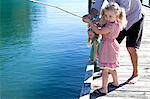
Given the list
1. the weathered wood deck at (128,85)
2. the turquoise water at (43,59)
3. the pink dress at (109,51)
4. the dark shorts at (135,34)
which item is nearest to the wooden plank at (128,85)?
the weathered wood deck at (128,85)

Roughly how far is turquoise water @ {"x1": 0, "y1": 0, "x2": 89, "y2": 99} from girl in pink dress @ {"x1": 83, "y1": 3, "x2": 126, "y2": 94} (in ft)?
17.0

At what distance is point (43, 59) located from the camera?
14.9 meters

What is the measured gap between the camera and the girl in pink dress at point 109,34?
501 centimetres

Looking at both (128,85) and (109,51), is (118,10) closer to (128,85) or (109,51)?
(109,51)

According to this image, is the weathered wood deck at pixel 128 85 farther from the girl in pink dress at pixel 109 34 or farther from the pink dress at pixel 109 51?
the pink dress at pixel 109 51

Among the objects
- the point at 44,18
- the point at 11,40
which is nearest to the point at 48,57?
the point at 11,40

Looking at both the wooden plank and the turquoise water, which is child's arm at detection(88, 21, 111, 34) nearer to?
the wooden plank

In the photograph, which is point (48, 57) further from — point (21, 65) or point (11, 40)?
point (11, 40)

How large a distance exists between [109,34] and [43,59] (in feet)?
32.5

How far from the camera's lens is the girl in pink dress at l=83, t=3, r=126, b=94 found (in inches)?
Result: 197

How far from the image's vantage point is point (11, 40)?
19953 millimetres

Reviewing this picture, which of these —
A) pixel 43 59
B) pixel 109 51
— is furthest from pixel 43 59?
pixel 109 51

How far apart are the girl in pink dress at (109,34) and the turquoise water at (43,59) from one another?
5.19m

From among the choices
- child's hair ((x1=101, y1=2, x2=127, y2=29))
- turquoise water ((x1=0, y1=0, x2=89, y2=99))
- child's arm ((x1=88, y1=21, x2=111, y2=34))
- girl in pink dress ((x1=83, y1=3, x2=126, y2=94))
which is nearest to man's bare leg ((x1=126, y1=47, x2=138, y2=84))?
girl in pink dress ((x1=83, y1=3, x2=126, y2=94))
